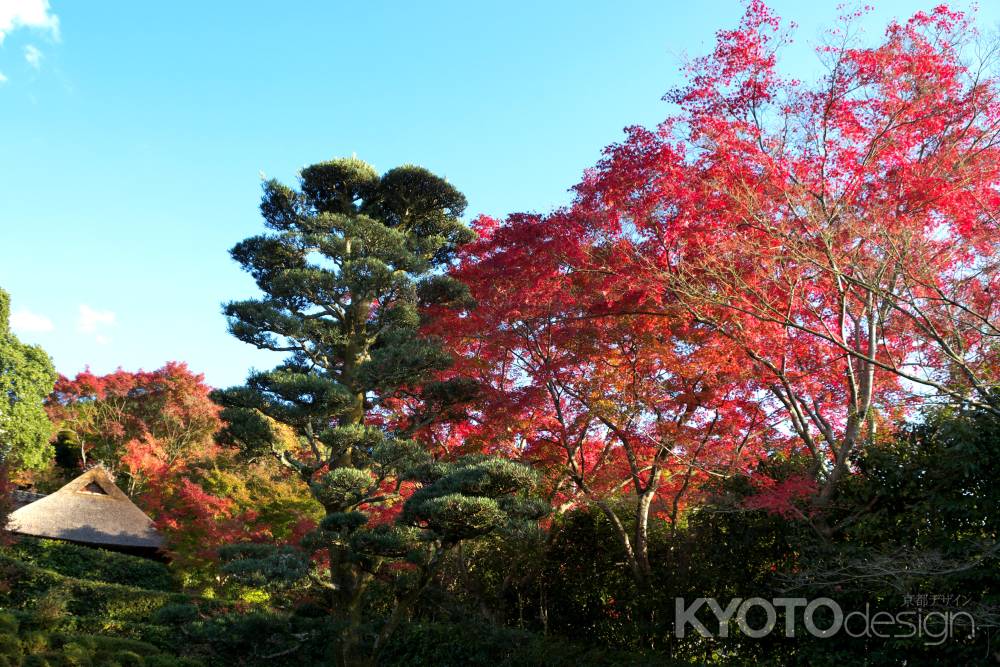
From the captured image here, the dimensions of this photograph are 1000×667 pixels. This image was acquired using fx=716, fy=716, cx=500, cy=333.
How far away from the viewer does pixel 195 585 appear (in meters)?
16.0

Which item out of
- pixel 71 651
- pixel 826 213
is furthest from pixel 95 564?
pixel 826 213

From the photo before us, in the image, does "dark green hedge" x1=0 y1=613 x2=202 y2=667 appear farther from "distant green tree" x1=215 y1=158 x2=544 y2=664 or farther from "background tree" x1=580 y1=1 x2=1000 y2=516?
"background tree" x1=580 y1=1 x2=1000 y2=516

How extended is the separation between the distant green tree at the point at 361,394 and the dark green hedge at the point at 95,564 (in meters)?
7.60

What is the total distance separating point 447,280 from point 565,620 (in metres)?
4.76

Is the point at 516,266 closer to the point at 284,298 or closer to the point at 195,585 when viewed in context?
the point at 284,298

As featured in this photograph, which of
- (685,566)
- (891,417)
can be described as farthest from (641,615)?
(891,417)

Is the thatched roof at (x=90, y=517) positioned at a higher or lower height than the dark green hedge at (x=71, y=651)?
higher

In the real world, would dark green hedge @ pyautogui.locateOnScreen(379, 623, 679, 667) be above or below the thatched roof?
below

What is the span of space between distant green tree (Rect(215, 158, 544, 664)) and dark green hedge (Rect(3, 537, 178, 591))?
7.60m

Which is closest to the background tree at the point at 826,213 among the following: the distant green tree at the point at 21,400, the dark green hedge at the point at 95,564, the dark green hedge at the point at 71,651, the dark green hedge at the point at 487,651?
the dark green hedge at the point at 487,651

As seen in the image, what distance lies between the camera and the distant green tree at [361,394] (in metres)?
7.79

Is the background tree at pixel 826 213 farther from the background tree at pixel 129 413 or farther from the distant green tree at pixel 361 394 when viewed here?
the background tree at pixel 129 413

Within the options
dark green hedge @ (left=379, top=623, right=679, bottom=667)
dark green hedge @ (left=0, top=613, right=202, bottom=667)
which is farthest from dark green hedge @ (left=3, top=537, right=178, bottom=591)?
dark green hedge @ (left=379, top=623, right=679, bottom=667)

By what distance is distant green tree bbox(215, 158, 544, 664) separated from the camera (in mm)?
7785
